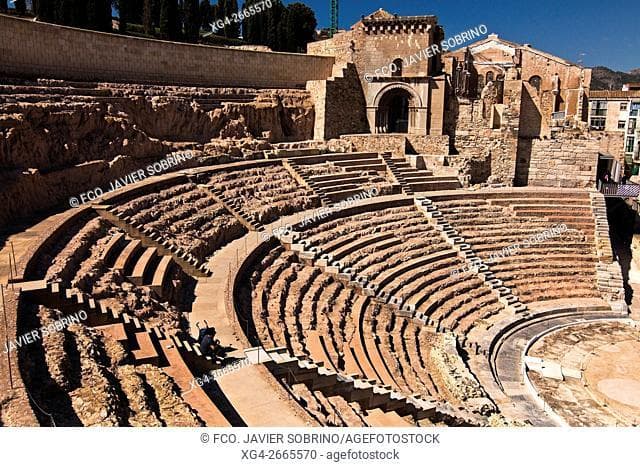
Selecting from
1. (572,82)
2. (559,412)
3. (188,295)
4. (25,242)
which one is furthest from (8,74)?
(572,82)

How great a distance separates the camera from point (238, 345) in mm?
9273

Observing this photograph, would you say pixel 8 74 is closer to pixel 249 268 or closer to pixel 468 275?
pixel 249 268

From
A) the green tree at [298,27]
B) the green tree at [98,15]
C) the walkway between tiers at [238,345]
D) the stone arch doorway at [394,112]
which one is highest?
the green tree at [298,27]

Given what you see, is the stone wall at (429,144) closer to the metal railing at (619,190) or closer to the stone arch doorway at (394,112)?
the stone arch doorway at (394,112)

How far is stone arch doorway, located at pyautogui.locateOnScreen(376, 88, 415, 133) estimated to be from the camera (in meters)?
26.6

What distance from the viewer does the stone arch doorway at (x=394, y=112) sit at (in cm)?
2659

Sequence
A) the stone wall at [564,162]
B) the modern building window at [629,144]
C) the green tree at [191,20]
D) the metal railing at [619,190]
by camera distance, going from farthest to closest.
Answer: the modern building window at [629,144]
the green tree at [191,20]
the stone wall at [564,162]
the metal railing at [619,190]

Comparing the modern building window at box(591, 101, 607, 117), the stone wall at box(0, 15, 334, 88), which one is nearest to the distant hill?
the modern building window at box(591, 101, 607, 117)

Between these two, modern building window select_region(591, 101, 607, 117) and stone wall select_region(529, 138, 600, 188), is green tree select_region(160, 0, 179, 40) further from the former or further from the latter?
modern building window select_region(591, 101, 607, 117)

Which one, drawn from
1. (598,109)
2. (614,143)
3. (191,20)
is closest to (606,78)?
(598,109)

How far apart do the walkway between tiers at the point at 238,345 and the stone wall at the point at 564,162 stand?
14.5m

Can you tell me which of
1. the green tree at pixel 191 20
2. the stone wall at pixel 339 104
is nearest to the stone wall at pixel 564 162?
the stone wall at pixel 339 104

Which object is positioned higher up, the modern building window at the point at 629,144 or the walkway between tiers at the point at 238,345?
the modern building window at the point at 629,144

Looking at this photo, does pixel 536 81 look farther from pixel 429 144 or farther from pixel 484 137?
pixel 429 144
